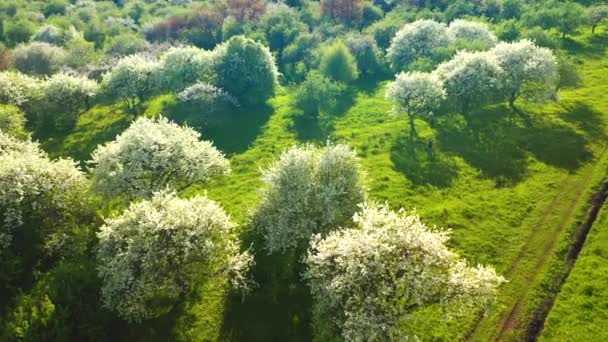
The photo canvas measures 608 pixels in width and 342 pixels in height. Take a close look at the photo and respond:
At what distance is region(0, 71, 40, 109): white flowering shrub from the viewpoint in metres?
85.0

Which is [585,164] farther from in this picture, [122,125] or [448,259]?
[122,125]

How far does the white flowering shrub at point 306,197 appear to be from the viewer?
47.2 meters

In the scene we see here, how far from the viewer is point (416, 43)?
110625 millimetres

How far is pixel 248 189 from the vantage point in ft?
217

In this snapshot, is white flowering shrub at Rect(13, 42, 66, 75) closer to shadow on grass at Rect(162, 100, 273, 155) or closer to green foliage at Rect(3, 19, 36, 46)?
green foliage at Rect(3, 19, 36, 46)

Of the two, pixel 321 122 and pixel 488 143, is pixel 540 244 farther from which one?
pixel 321 122

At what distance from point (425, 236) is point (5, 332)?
34613 millimetres

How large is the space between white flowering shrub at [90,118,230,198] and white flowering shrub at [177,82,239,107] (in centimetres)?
3066

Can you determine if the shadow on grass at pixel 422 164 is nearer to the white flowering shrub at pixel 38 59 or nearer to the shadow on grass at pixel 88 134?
the shadow on grass at pixel 88 134

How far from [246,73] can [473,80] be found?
42.6 meters

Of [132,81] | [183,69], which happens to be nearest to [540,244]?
[183,69]

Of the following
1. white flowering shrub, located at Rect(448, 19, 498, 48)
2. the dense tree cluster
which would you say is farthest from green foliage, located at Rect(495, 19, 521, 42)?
white flowering shrub, located at Rect(448, 19, 498, 48)

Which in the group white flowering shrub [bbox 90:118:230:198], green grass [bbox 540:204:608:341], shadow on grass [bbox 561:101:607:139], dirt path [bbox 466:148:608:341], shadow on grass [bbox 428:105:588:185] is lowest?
shadow on grass [bbox 428:105:588:185]

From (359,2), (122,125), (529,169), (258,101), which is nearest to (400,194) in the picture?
(529,169)
